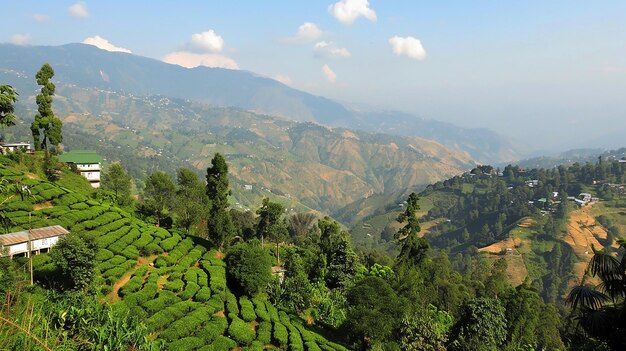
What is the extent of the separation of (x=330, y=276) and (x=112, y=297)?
2620cm

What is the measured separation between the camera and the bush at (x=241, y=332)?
3106 centimetres

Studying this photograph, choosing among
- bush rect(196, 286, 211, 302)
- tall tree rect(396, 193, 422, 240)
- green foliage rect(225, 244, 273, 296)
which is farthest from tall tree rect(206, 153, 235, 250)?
tall tree rect(396, 193, 422, 240)

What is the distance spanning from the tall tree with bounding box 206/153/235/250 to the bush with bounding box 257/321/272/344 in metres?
18.5

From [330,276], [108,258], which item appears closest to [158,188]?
[108,258]

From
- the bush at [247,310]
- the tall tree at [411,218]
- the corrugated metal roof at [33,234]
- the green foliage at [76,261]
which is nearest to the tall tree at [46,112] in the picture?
the corrugated metal roof at [33,234]

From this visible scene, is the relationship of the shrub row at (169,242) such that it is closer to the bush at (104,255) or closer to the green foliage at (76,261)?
the bush at (104,255)

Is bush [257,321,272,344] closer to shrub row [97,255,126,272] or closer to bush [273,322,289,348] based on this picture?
bush [273,322,289,348]

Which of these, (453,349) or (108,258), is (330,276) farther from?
(108,258)

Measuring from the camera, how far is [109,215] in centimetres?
4959

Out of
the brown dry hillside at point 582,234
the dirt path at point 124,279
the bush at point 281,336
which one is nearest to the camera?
the bush at point 281,336

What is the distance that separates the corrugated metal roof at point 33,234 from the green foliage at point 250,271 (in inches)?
661

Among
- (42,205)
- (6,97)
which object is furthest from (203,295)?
(6,97)

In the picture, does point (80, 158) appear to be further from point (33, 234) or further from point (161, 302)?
point (161, 302)

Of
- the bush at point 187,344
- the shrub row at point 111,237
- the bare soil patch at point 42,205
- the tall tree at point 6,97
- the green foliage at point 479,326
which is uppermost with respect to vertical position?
the tall tree at point 6,97
